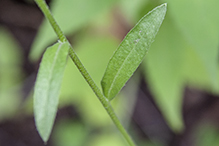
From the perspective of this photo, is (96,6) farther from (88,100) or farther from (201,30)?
(88,100)

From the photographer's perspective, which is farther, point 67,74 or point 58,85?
point 67,74

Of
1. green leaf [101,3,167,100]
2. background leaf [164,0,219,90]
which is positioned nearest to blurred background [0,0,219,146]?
background leaf [164,0,219,90]

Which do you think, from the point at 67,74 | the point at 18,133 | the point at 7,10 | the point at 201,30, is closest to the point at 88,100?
the point at 67,74

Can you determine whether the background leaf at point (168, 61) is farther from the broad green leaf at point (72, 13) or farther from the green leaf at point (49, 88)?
the green leaf at point (49, 88)

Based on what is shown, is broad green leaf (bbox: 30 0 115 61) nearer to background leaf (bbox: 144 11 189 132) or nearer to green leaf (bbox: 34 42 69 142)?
background leaf (bbox: 144 11 189 132)

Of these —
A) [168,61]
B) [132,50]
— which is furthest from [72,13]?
[132,50]

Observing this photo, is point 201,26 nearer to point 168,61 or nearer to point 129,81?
point 168,61

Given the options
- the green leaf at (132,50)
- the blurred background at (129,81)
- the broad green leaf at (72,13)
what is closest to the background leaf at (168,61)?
the blurred background at (129,81)
